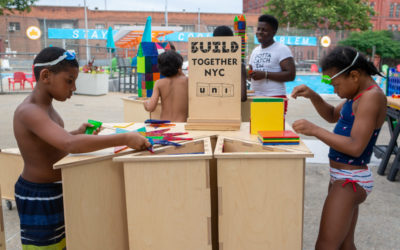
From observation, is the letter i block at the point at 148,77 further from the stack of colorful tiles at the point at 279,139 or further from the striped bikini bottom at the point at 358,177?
the striped bikini bottom at the point at 358,177

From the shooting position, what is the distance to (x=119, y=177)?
6.99ft

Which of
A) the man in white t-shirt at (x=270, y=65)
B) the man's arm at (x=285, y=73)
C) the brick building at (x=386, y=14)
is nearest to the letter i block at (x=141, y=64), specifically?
the man in white t-shirt at (x=270, y=65)

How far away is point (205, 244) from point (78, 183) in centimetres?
75

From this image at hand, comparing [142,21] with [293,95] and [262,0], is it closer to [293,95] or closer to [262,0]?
[262,0]

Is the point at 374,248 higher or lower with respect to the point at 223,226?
lower

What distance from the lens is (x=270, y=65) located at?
406 centimetres

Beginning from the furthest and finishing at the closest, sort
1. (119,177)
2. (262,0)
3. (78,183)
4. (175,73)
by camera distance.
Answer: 1. (262,0)
2. (175,73)
3. (119,177)
4. (78,183)

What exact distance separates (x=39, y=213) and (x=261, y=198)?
3.94 feet

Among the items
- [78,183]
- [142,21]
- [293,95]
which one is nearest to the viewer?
[78,183]

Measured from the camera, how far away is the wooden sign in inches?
103

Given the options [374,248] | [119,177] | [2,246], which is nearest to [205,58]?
[119,177]

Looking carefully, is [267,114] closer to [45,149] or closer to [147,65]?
[45,149]

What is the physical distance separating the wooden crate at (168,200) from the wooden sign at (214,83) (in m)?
0.72

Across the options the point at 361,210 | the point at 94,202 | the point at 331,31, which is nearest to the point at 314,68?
the point at 331,31
